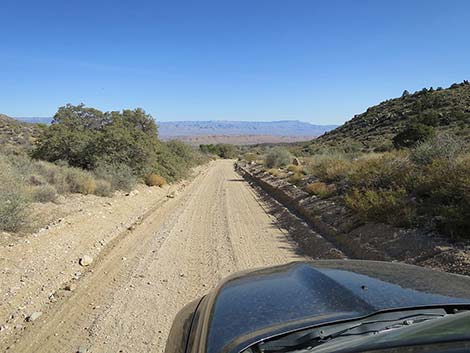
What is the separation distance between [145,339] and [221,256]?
12.9ft

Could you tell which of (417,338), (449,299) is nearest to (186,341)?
(417,338)

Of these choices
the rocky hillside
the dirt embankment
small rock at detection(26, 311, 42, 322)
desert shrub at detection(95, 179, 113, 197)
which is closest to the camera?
small rock at detection(26, 311, 42, 322)

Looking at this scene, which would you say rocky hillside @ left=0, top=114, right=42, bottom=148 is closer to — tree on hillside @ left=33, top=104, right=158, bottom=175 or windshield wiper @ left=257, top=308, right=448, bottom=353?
tree on hillside @ left=33, top=104, right=158, bottom=175

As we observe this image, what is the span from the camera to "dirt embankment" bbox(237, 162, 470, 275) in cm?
736

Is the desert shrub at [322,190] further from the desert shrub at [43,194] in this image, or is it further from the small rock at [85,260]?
the desert shrub at [43,194]

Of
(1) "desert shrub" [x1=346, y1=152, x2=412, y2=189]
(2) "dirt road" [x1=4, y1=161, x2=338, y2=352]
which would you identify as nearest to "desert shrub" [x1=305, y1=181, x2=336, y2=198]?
(1) "desert shrub" [x1=346, y1=152, x2=412, y2=189]

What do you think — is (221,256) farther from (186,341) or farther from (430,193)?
(186,341)

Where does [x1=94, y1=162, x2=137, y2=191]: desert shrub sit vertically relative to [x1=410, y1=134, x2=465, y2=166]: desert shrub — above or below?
below

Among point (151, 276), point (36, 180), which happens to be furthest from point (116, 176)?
point (151, 276)

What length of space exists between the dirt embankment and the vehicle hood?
4586mm

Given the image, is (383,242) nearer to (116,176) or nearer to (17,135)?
(116,176)

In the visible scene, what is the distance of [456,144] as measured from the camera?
12.9 meters

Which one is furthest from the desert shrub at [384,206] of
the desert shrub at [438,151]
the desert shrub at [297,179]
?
the desert shrub at [297,179]

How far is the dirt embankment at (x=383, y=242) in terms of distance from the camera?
24.2ft
